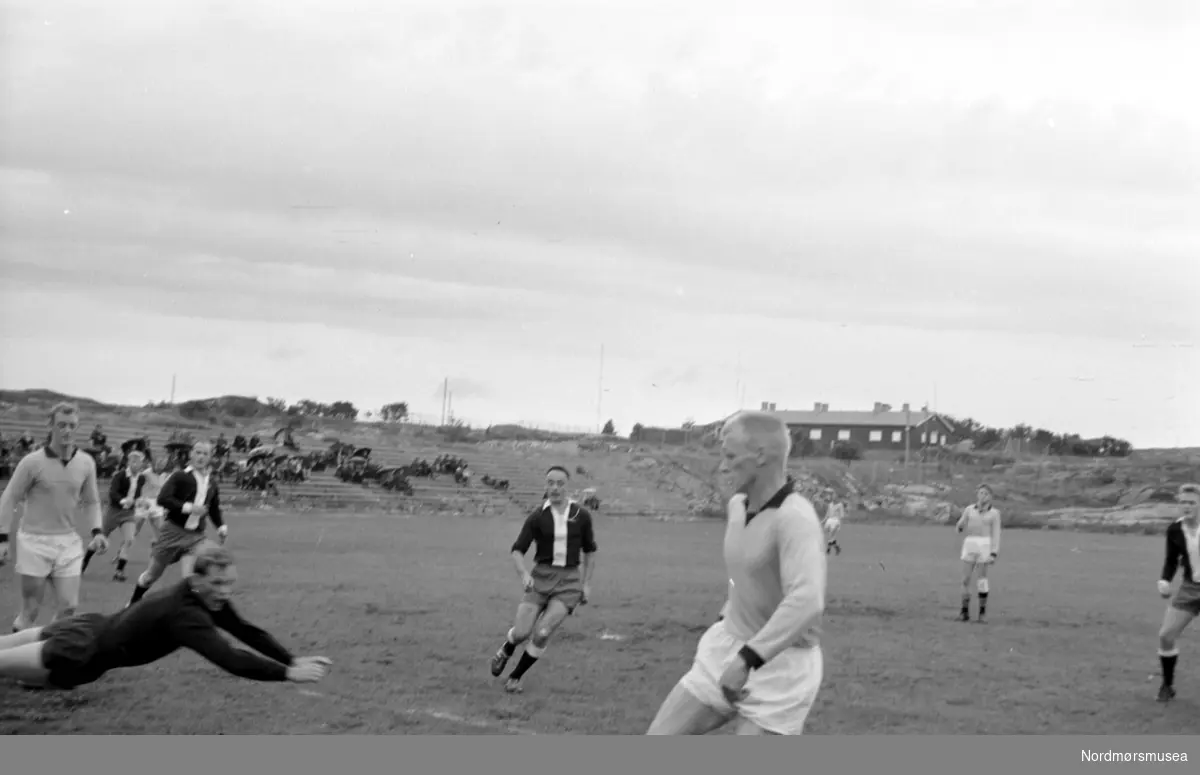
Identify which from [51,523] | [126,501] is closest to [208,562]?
[51,523]

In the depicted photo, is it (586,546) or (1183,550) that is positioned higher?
(1183,550)

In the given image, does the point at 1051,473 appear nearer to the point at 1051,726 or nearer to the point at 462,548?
the point at 462,548

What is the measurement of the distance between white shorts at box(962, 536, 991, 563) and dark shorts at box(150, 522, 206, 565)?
1058cm

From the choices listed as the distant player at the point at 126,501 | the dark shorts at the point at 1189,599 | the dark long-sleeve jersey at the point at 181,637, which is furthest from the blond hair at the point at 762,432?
the distant player at the point at 126,501

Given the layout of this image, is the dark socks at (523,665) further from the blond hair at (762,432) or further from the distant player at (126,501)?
the distant player at (126,501)

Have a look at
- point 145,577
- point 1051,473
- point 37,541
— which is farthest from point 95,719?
point 1051,473

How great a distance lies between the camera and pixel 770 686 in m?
4.90

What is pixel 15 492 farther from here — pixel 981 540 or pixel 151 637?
pixel 981 540

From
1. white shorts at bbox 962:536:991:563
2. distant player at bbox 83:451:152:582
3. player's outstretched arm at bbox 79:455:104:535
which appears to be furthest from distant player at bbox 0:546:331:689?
white shorts at bbox 962:536:991:563

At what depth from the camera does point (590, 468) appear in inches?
2183

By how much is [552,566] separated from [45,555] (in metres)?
4.04

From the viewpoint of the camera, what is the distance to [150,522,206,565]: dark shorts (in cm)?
1205

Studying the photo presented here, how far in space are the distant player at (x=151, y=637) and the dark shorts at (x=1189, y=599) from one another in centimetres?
817

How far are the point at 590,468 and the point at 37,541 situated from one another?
46660 mm
